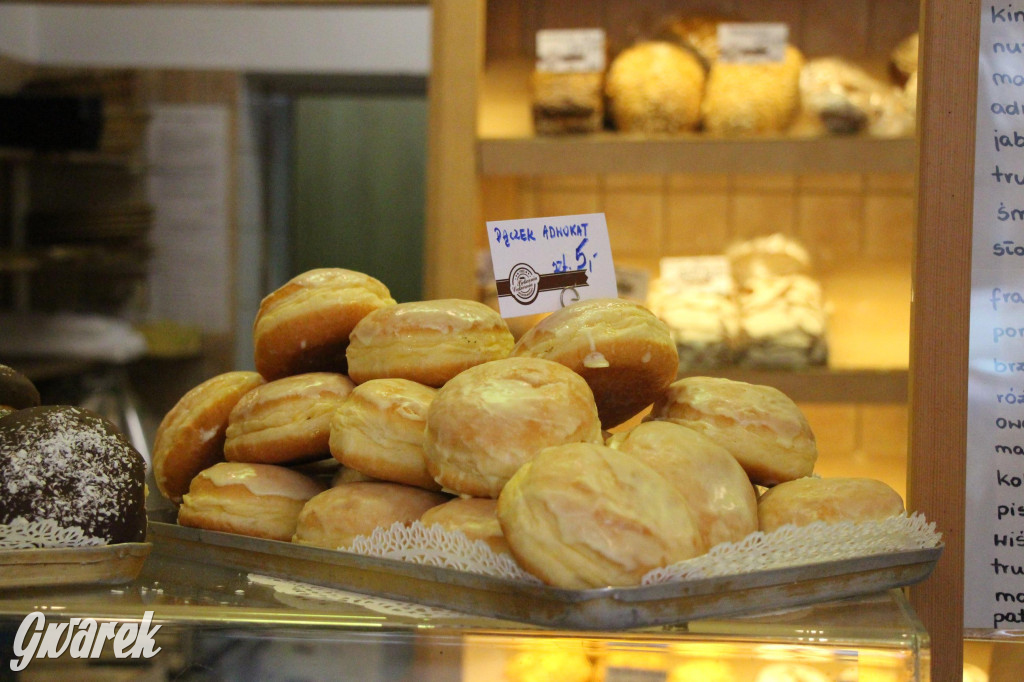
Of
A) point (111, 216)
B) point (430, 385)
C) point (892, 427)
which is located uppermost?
point (111, 216)

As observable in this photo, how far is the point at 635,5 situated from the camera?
2.40 metres

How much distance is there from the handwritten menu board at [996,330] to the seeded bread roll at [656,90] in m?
1.14

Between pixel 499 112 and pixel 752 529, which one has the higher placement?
Result: pixel 499 112

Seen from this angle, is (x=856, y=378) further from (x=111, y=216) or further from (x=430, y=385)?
(x=111, y=216)

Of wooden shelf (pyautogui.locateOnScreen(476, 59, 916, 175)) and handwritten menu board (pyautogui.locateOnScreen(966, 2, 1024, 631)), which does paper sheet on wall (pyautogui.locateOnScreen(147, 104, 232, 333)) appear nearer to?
wooden shelf (pyautogui.locateOnScreen(476, 59, 916, 175))

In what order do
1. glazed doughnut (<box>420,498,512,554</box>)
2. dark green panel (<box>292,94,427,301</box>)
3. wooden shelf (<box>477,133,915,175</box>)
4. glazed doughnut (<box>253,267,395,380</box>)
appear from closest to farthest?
glazed doughnut (<box>420,498,512,554</box>) → glazed doughnut (<box>253,267,395,380</box>) → wooden shelf (<box>477,133,915,175</box>) → dark green panel (<box>292,94,427,301</box>)

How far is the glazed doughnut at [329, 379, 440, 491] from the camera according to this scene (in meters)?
0.88

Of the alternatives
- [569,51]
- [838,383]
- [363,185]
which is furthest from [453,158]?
[363,185]

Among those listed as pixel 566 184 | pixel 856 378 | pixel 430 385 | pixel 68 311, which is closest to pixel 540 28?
pixel 566 184

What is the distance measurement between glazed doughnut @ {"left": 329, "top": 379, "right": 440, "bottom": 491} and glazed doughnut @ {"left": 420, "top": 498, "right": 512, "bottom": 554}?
0.07 m

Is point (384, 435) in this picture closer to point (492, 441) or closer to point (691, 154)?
point (492, 441)

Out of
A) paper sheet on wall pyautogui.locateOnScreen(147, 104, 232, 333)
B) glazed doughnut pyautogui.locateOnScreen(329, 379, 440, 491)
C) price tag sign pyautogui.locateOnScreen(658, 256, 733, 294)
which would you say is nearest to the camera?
glazed doughnut pyautogui.locateOnScreen(329, 379, 440, 491)

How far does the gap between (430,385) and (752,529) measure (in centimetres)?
35

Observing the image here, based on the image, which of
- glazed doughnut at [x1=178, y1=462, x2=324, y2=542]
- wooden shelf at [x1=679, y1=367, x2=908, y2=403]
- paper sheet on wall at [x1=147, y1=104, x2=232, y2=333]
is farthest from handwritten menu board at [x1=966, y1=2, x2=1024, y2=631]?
paper sheet on wall at [x1=147, y1=104, x2=232, y2=333]
